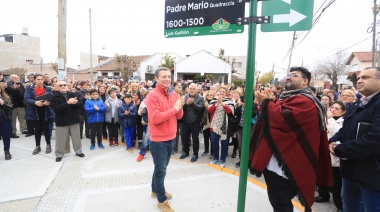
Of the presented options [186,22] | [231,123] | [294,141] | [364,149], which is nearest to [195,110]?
[231,123]

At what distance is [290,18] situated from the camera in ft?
7.02

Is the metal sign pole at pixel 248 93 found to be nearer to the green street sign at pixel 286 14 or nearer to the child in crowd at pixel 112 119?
the green street sign at pixel 286 14

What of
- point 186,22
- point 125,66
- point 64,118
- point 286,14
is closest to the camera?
point 286,14

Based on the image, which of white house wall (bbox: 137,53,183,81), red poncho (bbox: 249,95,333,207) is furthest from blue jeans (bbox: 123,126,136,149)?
white house wall (bbox: 137,53,183,81)

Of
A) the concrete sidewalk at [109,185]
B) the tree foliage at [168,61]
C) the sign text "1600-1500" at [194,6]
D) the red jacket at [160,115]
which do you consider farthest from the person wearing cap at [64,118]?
the tree foliage at [168,61]

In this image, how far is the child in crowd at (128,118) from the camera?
591cm

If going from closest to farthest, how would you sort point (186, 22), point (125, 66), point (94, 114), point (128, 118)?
point (186, 22) → point (128, 118) → point (94, 114) → point (125, 66)

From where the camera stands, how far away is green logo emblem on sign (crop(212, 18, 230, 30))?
2.38 meters

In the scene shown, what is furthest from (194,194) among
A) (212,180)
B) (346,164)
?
(346,164)

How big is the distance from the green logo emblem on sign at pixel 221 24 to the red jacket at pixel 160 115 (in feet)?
3.73

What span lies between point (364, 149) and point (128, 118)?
5113mm

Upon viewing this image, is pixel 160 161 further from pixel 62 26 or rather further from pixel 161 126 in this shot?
pixel 62 26

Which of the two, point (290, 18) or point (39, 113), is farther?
point (39, 113)

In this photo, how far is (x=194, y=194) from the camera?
3574mm
